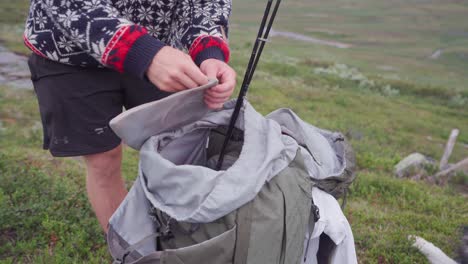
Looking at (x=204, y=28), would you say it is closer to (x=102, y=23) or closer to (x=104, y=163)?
(x=102, y=23)

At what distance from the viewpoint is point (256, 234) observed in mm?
1919

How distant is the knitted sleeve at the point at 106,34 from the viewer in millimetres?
1941

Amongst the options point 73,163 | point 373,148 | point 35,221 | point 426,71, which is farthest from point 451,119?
point 35,221

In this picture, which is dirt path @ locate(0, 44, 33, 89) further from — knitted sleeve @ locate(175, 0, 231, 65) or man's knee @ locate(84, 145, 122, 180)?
knitted sleeve @ locate(175, 0, 231, 65)

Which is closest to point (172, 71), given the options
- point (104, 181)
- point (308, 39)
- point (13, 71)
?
point (104, 181)

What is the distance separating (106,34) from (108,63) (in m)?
0.13

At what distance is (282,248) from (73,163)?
3.87m

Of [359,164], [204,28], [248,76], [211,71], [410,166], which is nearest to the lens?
[211,71]

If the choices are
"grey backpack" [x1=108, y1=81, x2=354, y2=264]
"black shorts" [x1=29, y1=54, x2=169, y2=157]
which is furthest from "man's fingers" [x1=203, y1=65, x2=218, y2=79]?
"black shorts" [x1=29, y1=54, x2=169, y2=157]

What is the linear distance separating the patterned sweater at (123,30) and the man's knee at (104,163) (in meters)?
0.59

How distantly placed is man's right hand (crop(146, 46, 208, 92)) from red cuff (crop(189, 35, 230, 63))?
1.49 ft

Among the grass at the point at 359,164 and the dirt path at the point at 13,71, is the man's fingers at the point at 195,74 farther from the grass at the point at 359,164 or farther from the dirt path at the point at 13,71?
the dirt path at the point at 13,71

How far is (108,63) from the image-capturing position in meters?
1.99

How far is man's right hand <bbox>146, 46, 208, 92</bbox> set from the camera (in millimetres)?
1924
